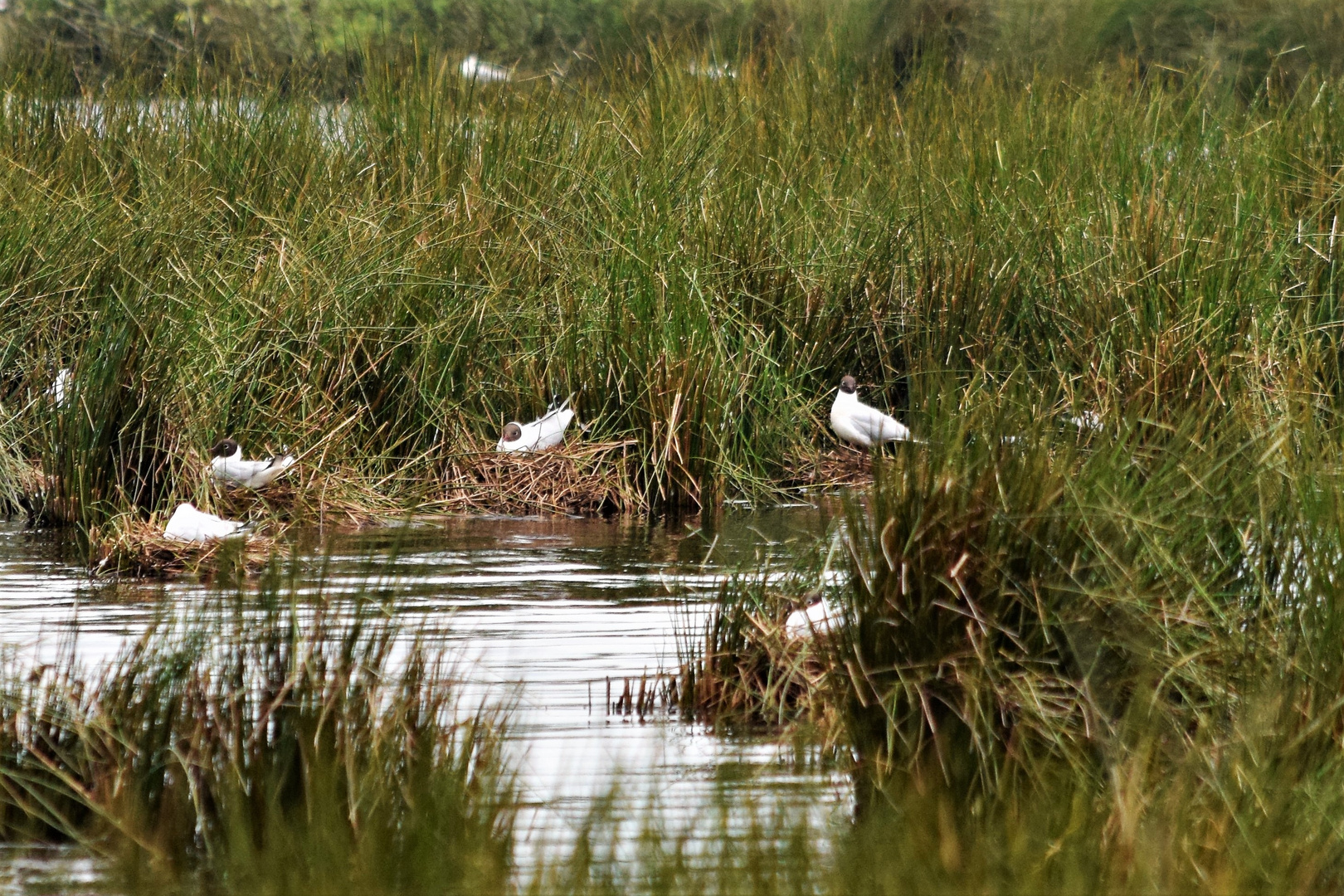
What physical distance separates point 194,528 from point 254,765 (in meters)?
3.62

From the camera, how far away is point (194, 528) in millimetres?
7699

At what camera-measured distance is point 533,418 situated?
995cm

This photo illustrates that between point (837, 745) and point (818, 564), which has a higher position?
point (818, 564)

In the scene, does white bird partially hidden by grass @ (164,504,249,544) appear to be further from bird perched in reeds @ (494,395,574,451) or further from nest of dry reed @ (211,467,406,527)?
bird perched in reeds @ (494,395,574,451)

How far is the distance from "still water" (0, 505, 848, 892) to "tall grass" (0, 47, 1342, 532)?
2.11 ft

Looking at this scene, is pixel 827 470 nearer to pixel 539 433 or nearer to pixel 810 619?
pixel 539 433

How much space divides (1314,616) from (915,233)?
230 inches

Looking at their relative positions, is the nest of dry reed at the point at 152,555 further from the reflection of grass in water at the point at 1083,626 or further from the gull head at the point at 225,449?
the reflection of grass in water at the point at 1083,626

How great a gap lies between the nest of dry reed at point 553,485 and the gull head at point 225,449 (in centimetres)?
116

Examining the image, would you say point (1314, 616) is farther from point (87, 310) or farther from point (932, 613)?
point (87, 310)

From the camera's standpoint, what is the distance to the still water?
4.55 metres

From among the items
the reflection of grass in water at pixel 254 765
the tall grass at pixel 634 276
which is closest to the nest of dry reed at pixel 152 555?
the tall grass at pixel 634 276

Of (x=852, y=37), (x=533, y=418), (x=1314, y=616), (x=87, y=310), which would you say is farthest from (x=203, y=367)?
(x=852, y=37)

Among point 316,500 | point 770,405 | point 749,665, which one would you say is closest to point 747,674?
point 749,665
